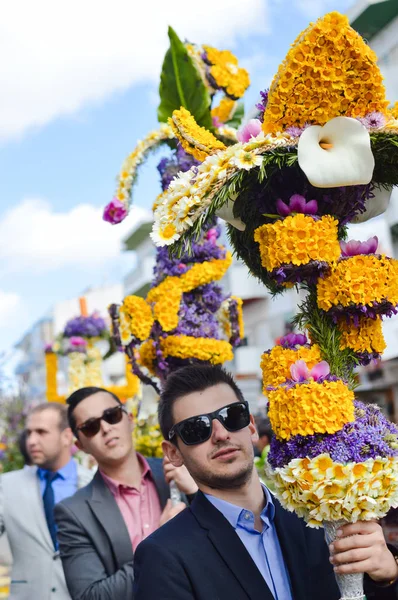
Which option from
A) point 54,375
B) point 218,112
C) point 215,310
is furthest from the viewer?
point 54,375

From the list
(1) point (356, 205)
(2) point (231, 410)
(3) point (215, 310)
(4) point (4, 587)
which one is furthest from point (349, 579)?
(4) point (4, 587)

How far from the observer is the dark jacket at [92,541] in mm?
3170

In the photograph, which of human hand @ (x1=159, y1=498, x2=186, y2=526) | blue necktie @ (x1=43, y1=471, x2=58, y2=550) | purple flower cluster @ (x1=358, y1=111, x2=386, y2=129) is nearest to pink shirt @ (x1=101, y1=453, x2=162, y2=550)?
human hand @ (x1=159, y1=498, x2=186, y2=526)

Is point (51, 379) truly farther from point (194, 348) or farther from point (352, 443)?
point (352, 443)

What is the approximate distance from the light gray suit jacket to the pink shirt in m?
0.99

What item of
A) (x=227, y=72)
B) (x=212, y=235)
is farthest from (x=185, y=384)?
(x=227, y=72)

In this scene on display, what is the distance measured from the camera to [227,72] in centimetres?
469

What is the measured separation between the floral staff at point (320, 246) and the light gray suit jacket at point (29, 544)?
8.27 feet

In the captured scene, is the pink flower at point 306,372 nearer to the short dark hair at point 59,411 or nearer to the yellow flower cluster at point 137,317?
the yellow flower cluster at point 137,317

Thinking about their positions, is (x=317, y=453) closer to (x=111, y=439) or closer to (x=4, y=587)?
(x=111, y=439)

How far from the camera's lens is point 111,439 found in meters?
3.63

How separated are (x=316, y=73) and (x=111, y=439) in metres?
2.09

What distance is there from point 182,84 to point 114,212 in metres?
0.85

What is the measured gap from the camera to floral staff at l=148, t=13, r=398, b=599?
216 centimetres
